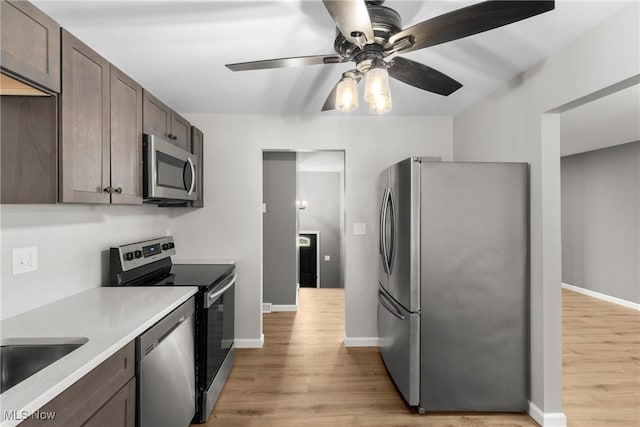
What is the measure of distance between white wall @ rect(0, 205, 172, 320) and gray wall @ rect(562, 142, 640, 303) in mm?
6456

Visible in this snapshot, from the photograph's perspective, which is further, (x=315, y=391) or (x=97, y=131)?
(x=315, y=391)

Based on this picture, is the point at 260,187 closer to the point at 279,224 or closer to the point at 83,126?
the point at 279,224

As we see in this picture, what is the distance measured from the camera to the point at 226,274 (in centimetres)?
263

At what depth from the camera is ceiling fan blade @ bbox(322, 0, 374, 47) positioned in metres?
1.02

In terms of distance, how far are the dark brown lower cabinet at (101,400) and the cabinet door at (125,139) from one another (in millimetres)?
882

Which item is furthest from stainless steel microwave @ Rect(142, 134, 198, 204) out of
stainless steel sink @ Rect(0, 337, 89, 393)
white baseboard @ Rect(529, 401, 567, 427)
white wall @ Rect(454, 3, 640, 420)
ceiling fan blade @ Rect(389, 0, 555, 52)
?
white baseboard @ Rect(529, 401, 567, 427)

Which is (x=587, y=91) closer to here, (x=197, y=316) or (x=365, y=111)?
(x=365, y=111)

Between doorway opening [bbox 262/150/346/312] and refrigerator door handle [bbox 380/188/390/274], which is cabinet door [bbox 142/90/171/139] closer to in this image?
doorway opening [bbox 262/150/346/312]

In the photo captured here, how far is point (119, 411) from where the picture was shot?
4.29 ft

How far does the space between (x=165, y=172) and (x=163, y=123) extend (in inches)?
15.1

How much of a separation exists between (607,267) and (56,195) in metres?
6.82

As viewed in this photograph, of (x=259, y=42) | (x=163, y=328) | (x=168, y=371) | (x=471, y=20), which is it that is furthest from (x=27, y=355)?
(x=471, y=20)

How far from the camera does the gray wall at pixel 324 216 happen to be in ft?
24.9

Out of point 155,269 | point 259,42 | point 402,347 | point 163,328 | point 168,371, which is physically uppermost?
point 259,42
